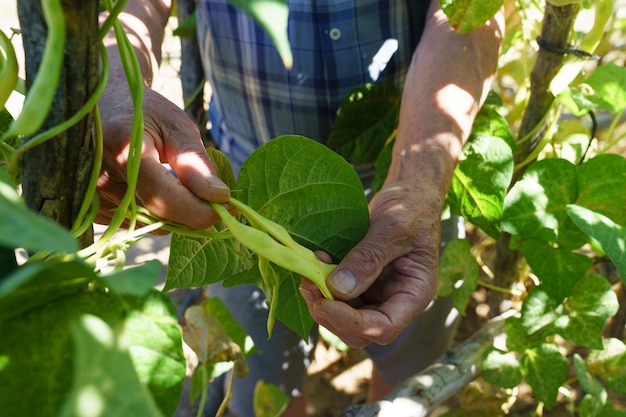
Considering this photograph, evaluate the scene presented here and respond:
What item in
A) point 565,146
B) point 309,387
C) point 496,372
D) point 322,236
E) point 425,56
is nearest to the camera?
point 322,236

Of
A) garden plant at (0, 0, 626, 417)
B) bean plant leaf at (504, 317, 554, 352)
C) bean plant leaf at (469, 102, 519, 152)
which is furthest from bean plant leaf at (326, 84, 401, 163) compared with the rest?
bean plant leaf at (504, 317, 554, 352)

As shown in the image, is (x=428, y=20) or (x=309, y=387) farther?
(x=309, y=387)

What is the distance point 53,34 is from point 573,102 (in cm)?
81

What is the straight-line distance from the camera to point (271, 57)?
1149mm

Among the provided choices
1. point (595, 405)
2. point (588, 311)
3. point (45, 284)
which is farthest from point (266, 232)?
point (595, 405)

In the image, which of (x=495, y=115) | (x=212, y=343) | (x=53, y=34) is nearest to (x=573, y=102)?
(x=495, y=115)

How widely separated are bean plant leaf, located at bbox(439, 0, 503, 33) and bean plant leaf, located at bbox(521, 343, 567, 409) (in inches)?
22.9

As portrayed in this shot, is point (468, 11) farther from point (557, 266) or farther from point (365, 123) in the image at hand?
point (557, 266)

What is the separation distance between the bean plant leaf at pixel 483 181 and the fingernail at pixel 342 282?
409 mm

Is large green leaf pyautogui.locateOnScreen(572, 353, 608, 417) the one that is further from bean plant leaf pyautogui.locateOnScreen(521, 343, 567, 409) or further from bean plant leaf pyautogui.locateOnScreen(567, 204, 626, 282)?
bean plant leaf pyautogui.locateOnScreen(567, 204, 626, 282)

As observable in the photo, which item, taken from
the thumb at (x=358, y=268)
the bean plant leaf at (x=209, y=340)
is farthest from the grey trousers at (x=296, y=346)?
the thumb at (x=358, y=268)

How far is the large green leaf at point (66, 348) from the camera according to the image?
36 cm

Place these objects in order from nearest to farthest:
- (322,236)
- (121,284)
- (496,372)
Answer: (121,284) < (322,236) < (496,372)

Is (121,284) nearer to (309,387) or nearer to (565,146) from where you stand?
(565,146)
